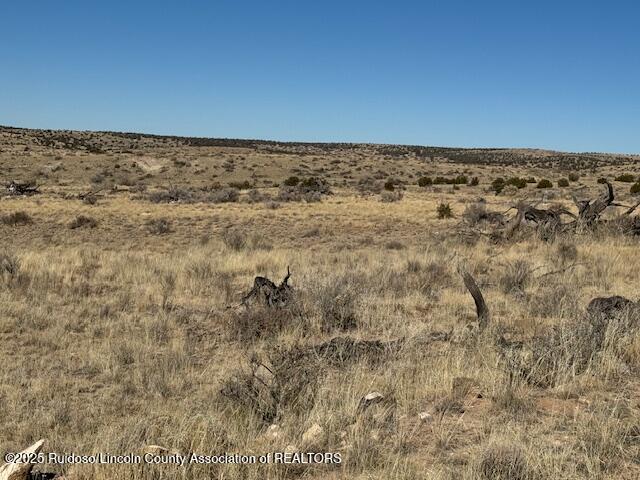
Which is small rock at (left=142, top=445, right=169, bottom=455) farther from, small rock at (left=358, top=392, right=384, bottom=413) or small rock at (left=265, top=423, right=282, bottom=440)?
small rock at (left=358, top=392, right=384, bottom=413)

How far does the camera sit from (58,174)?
44281 millimetres

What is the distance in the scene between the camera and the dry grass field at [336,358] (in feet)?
11.6

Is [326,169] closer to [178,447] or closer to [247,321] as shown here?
[247,321]

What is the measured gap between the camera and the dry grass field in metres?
3.54

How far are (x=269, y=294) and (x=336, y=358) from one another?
2471 millimetres

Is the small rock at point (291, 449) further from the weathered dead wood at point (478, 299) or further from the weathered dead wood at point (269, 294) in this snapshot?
the weathered dead wood at point (269, 294)

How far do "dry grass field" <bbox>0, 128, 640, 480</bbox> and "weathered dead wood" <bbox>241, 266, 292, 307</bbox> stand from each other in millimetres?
191

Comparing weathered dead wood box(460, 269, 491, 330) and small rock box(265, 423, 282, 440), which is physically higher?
weathered dead wood box(460, 269, 491, 330)

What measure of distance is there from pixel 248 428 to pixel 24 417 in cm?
189

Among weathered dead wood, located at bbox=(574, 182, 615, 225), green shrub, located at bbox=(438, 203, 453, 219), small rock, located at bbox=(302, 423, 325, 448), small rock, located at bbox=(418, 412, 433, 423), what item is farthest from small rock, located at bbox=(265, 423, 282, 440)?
green shrub, located at bbox=(438, 203, 453, 219)

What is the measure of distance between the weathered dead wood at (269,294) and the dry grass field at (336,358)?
0.63 feet

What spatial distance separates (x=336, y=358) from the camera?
5.63 meters

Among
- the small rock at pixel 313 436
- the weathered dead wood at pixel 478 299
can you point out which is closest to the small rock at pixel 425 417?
the small rock at pixel 313 436

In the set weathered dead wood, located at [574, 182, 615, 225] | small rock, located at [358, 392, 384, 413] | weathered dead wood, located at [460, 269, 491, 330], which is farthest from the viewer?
weathered dead wood, located at [574, 182, 615, 225]
